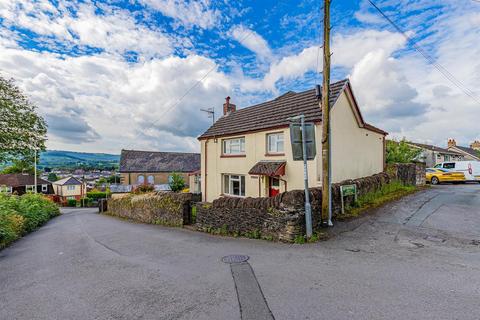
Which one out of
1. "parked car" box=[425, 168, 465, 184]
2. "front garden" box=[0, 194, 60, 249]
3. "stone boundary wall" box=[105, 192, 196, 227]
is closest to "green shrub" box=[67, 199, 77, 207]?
"front garden" box=[0, 194, 60, 249]

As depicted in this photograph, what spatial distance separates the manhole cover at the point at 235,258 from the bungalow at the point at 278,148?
6736 mm

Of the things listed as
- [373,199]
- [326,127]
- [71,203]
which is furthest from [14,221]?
[71,203]

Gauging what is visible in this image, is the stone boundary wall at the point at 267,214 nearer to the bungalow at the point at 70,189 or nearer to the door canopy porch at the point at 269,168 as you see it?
the door canopy porch at the point at 269,168

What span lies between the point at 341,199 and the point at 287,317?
6577 mm

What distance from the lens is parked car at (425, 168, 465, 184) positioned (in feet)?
68.3

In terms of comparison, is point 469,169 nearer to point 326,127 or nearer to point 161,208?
point 326,127

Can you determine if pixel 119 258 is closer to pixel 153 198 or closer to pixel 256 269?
pixel 256 269

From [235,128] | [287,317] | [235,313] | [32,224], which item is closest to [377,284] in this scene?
[287,317]

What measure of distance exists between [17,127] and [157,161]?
29.1 meters

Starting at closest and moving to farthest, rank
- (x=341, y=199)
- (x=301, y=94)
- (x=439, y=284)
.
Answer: (x=439, y=284)
(x=341, y=199)
(x=301, y=94)

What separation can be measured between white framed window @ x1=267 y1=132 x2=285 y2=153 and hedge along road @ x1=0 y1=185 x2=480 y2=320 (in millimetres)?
6580

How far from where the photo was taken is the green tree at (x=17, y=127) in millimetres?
19641

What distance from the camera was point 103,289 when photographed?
430 cm

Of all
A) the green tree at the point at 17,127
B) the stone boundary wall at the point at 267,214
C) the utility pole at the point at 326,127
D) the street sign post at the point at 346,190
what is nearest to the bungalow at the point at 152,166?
the green tree at the point at 17,127
